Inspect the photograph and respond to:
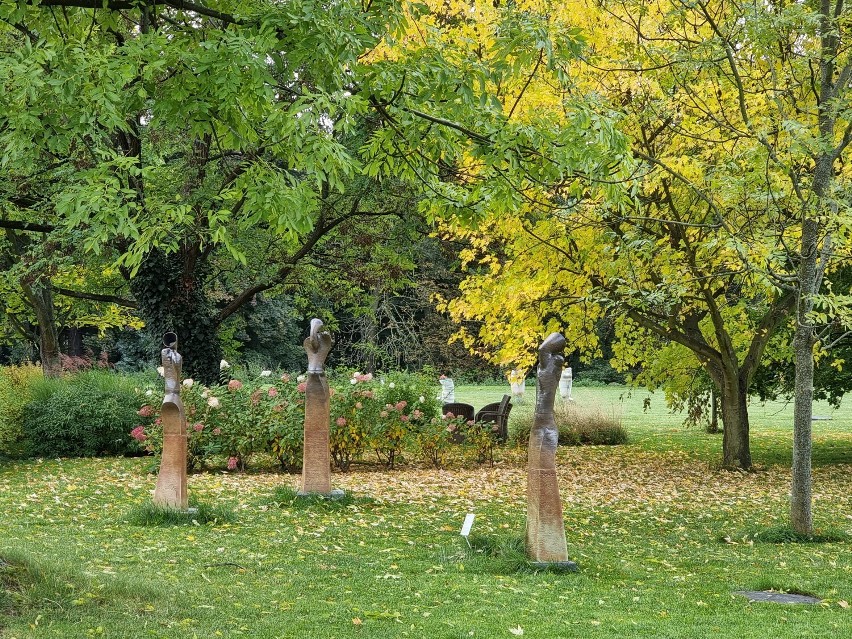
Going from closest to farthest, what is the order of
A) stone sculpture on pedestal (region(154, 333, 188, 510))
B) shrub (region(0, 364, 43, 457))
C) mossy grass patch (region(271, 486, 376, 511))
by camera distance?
stone sculpture on pedestal (region(154, 333, 188, 510)), mossy grass patch (region(271, 486, 376, 511)), shrub (region(0, 364, 43, 457))

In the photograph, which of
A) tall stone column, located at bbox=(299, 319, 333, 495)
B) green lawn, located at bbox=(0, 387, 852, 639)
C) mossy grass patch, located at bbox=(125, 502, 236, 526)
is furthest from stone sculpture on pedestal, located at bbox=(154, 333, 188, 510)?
tall stone column, located at bbox=(299, 319, 333, 495)

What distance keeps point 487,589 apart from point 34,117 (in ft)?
14.7

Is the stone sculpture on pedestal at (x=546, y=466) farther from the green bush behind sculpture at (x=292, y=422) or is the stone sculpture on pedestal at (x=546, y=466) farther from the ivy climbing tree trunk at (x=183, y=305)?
the ivy climbing tree trunk at (x=183, y=305)

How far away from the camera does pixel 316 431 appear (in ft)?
35.4

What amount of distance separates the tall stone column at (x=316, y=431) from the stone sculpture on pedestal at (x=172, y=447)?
61.8 inches

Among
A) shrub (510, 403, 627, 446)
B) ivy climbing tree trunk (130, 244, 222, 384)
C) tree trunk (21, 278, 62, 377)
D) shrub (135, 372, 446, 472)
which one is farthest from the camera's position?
tree trunk (21, 278, 62, 377)

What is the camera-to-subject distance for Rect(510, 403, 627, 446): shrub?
21.2m

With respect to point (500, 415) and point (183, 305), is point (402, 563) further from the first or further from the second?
point (183, 305)

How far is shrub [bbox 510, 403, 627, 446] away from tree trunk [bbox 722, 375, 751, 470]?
5579mm

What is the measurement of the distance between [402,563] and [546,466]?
1.51 m

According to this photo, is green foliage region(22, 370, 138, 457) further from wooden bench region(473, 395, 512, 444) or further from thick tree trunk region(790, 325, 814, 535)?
thick tree trunk region(790, 325, 814, 535)

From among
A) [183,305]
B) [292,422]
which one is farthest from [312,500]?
[183,305]

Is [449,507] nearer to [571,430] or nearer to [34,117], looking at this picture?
[34,117]

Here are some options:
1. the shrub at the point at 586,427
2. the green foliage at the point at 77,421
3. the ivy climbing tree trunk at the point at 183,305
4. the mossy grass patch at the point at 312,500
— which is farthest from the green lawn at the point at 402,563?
the shrub at the point at 586,427
